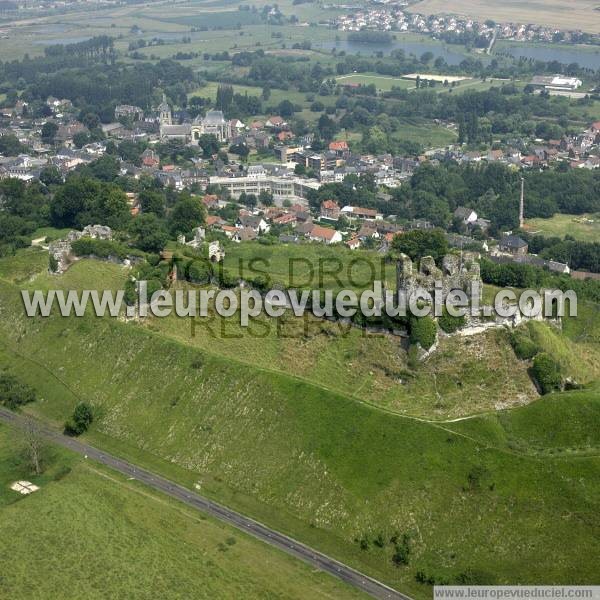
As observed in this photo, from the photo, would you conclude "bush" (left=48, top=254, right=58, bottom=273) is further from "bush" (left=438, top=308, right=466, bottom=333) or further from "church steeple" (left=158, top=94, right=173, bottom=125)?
"church steeple" (left=158, top=94, right=173, bottom=125)

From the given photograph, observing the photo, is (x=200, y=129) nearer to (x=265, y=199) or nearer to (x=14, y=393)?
(x=265, y=199)

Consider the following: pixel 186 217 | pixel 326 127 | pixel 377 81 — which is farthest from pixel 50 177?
pixel 377 81

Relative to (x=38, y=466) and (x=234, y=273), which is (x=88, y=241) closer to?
(x=234, y=273)

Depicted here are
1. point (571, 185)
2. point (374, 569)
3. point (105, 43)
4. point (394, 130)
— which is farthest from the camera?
point (105, 43)

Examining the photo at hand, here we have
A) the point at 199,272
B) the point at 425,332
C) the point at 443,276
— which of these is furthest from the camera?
the point at 199,272

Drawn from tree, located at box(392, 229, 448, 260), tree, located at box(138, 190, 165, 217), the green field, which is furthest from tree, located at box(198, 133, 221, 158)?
tree, located at box(392, 229, 448, 260)

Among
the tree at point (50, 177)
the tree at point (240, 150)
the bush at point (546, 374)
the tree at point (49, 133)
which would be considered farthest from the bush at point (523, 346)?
the tree at point (49, 133)

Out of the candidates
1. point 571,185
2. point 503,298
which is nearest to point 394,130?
point 571,185
